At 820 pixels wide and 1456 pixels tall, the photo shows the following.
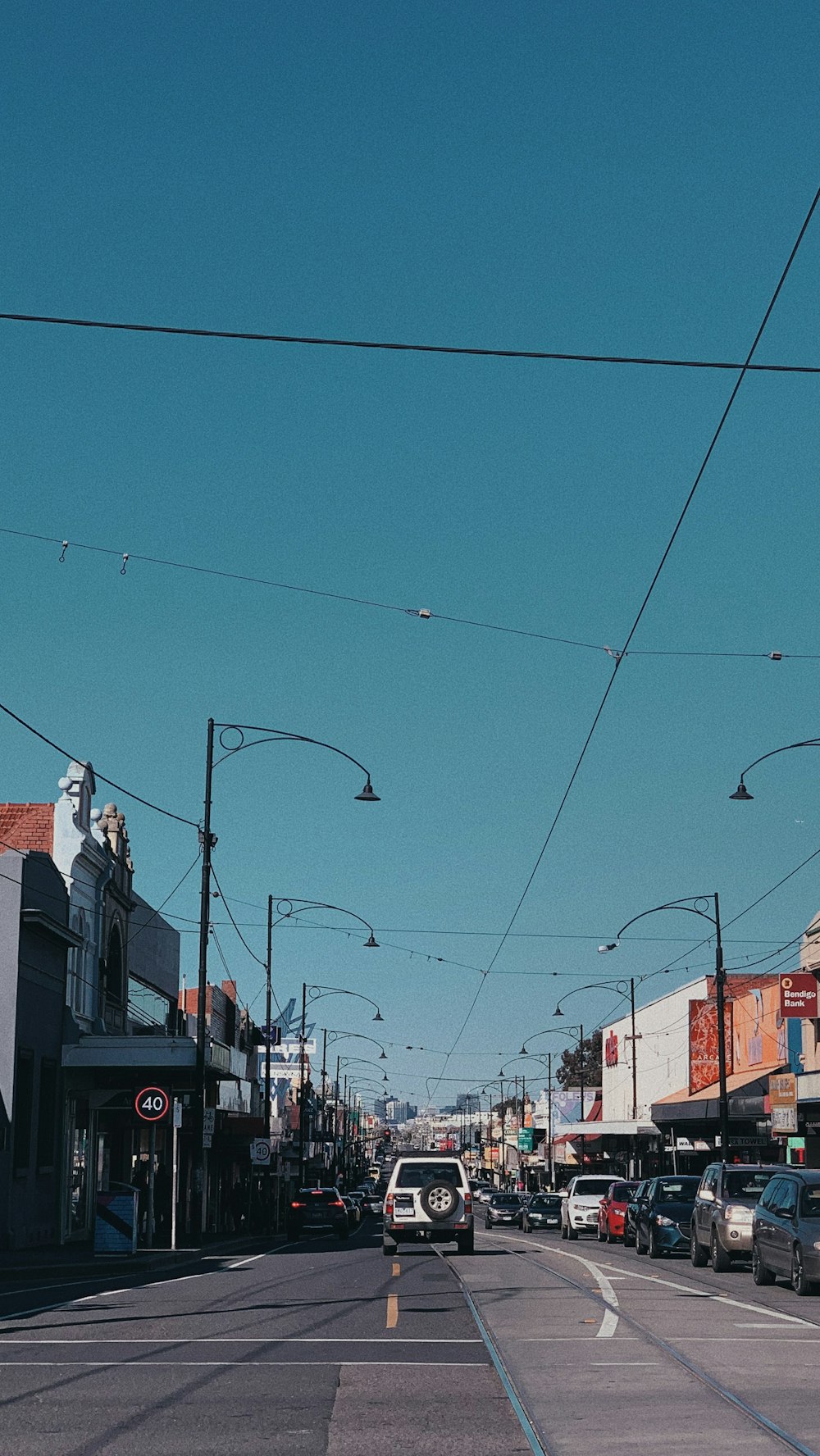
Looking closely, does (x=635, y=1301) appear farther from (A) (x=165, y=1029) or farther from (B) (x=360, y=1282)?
(A) (x=165, y=1029)

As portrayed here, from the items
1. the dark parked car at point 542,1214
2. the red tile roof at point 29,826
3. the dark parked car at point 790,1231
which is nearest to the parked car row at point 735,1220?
the dark parked car at point 790,1231

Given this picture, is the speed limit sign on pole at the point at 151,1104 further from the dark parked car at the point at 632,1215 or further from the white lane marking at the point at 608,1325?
the white lane marking at the point at 608,1325

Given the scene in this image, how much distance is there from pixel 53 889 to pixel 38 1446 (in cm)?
2752

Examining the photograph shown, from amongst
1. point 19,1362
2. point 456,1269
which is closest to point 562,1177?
point 456,1269

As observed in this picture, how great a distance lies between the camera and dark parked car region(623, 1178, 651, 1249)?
108ft

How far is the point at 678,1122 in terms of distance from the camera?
210ft

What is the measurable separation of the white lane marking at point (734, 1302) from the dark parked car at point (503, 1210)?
3954 centimetres

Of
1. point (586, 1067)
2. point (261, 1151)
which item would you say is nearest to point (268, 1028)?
point (261, 1151)

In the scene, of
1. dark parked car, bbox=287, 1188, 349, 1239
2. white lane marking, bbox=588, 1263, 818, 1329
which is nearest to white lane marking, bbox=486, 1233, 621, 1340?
white lane marking, bbox=588, 1263, 818, 1329

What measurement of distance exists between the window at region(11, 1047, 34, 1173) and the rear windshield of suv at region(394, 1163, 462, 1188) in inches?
321

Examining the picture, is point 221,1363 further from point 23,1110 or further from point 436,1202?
point 23,1110

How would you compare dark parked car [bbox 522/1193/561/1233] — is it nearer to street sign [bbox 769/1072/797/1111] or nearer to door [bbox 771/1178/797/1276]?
street sign [bbox 769/1072/797/1111]

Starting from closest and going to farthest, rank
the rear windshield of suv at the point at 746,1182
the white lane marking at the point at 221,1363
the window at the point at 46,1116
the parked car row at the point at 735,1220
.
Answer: the white lane marking at the point at 221,1363 < the parked car row at the point at 735,1220 < the rear windshield of suv at the point at 746,1182 < the window at the point at 46,1116

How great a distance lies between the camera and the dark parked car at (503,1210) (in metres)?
63.3
